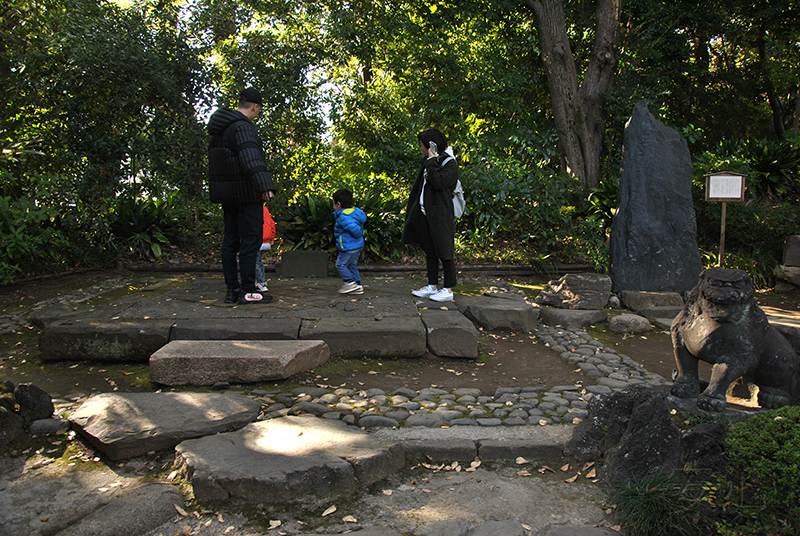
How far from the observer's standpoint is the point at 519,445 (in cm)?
294

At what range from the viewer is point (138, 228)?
8.02 meters

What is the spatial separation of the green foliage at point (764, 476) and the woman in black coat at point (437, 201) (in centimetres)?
340

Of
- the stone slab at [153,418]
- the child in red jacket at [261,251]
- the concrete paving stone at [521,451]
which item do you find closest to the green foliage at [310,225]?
the child in red jacket at [261,251]

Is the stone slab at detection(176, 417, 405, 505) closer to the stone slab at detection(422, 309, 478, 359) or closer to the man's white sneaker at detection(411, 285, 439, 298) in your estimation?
the stone slab at detection(422, 309, 478, 359)

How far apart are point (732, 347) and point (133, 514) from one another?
9.89 ft

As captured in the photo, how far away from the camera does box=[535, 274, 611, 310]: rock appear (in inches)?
252

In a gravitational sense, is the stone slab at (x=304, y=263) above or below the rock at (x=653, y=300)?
above

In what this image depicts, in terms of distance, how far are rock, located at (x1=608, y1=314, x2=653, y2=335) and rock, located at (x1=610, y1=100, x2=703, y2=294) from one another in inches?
56.1

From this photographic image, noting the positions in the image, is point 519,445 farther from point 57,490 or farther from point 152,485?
point 57,490

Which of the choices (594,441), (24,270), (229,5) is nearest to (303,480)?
(594,441)

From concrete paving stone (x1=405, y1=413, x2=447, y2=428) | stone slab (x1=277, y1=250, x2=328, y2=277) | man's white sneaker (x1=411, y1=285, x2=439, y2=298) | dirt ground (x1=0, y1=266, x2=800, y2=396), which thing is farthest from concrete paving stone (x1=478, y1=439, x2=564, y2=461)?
stone slab (x1=277, y1=250, x2=328, y2=277)

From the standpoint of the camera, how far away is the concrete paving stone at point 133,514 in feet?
7.05

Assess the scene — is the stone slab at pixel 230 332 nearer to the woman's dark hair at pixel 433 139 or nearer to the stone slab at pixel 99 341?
the stone slab at pixel 99 341

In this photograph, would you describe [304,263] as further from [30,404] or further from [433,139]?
[30,404]
